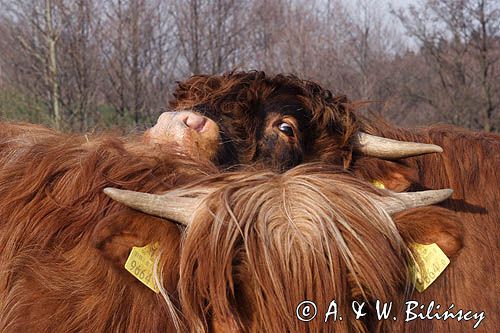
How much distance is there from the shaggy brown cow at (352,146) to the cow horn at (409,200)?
47.2 inches

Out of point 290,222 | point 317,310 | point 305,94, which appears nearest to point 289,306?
point 317,310

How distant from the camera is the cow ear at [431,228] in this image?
3.28 meters

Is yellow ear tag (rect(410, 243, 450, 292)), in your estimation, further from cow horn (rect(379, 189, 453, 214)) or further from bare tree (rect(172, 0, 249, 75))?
bare tree (rect(172, 0, 249, 75))

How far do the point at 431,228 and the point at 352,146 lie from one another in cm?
215

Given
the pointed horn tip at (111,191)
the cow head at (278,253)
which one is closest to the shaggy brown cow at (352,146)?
the cow head at (278,253)

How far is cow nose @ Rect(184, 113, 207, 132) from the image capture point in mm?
4852

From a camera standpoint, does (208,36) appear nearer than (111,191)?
No

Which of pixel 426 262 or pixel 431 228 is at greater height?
pixel 431 228

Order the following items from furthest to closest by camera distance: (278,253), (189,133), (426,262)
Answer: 1. (189,133)
2. (426,262)
3. (278,253)

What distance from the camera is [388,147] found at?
5137 mm

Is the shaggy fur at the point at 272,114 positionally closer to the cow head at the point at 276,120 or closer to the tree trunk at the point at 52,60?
the cow head at the point at 276,120

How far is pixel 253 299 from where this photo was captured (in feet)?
9.83

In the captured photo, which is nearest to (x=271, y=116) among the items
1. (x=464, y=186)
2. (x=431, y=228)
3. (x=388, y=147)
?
(x=388, y=147)

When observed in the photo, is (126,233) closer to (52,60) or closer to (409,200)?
(409,200)
